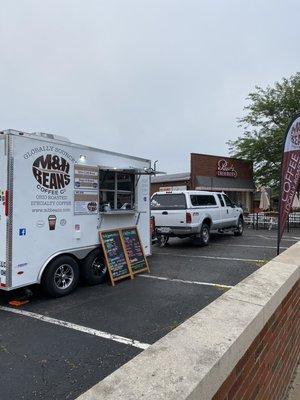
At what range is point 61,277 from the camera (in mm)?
7410

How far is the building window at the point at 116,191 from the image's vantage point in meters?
8.65

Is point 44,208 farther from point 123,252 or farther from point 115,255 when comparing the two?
point 123,252

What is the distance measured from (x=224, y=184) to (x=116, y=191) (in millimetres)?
18877

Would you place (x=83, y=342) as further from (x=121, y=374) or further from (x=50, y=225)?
(x=121, y=374)

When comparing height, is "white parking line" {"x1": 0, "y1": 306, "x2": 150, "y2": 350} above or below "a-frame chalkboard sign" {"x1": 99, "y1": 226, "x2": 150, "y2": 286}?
below

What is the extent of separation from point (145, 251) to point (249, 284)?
6765 millimetres

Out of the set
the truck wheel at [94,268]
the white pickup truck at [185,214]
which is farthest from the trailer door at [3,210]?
the white pickup truck at [185,214]

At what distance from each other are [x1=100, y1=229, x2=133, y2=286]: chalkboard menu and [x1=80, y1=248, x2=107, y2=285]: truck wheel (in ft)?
0.70

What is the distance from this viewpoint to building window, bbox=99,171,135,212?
8648 millimetres

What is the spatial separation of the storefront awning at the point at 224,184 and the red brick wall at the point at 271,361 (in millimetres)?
20972

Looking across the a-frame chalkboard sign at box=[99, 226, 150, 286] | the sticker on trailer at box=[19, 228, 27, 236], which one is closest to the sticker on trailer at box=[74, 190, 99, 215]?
the a-frame chalkboard sign at box=[99, 226, 150, 286]

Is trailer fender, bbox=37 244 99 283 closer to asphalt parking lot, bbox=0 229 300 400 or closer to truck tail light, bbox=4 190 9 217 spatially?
asphalt parking lot, bbox=0 229 300 400

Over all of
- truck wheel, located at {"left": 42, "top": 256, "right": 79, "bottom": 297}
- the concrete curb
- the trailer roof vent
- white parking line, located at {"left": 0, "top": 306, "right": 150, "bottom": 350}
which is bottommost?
white parking line, located at {"left": 0, "top": 306, "right": 150, "bottom": 350}

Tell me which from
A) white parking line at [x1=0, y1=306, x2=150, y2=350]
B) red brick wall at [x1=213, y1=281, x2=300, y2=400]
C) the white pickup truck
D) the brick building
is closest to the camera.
→ red brick wall at [x1=213, y1=281, x2=300, y2=400]
